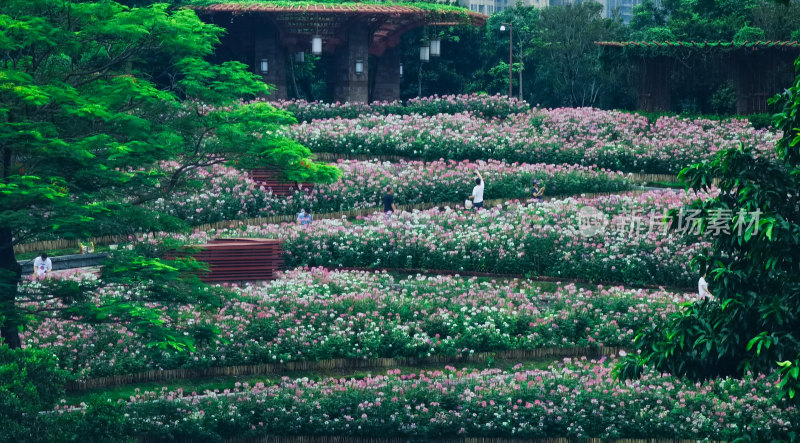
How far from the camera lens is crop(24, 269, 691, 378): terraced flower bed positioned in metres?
19.8

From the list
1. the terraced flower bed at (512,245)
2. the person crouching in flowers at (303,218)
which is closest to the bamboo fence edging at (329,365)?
the terraced flower bed at (512,245)

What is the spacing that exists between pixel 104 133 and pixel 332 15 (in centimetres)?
2669

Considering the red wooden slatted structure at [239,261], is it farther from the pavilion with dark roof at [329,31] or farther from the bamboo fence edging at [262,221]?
the pavilion with dark roof at [329,31]

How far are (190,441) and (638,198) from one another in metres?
16.4

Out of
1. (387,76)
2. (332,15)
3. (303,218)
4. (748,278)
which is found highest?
(332,15)

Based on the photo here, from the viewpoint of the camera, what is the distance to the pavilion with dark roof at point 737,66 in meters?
40.8

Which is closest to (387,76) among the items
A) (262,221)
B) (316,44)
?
(316,44)

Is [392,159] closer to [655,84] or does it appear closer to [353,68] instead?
[353,68]

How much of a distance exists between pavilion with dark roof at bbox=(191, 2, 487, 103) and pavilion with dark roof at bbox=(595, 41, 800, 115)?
7488 mm

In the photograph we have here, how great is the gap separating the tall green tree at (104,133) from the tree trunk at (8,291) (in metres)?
0.02

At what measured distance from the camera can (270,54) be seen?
4569cm

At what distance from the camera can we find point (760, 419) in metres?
17.1

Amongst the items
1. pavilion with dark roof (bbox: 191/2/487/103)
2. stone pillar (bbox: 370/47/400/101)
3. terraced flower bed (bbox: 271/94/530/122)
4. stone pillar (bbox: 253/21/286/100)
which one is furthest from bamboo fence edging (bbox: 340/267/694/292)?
stone pillar (bbox: 370/47/400/101)

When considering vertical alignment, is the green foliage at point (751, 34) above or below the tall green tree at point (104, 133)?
above
